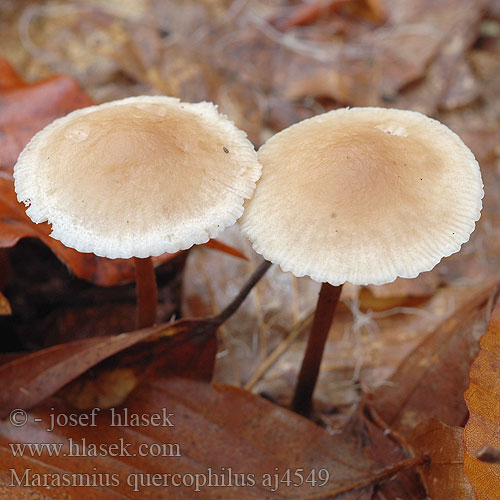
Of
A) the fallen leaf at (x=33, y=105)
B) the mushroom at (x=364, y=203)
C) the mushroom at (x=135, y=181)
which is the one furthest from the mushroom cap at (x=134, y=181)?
the fallen leaf at (x=33, y=105)

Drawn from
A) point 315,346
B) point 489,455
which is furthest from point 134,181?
point 489,455

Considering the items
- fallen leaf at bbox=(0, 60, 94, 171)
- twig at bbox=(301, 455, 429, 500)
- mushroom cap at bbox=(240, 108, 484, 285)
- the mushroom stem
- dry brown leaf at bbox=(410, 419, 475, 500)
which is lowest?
twig at bbox=(301, 455, 429, 500)

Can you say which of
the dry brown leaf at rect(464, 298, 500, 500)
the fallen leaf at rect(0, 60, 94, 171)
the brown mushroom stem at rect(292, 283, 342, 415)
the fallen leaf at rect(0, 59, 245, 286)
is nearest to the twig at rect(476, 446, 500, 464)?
the dry brown leaf at rect(464, 298, 500, 500)

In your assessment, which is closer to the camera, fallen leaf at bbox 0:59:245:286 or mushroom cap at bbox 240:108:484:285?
mushroom cap at bbox 240:108:484:285

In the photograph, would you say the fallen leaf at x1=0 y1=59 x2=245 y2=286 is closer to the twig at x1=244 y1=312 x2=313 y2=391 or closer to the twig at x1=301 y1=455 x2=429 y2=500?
the twig at x1=244 y1=312 x2=313 y2=391

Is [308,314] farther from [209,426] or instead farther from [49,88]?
[49,88]

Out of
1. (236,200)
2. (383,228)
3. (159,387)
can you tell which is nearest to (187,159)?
(236,200)

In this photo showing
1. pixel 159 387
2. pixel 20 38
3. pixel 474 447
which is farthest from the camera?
pixel 20 38
